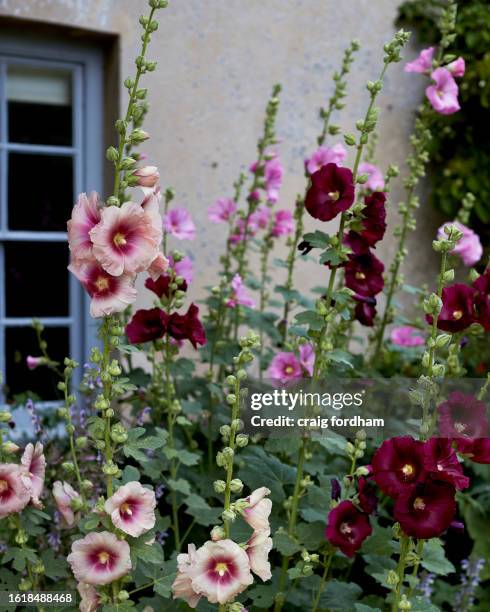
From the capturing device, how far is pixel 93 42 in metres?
3.69

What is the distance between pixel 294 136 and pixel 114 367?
2753 mm

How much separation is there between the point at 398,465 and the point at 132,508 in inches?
18.1

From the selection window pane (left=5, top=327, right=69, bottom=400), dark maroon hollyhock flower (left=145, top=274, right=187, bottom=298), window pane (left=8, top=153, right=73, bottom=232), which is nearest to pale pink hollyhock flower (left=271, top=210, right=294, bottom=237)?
dark maroon hollyhock flower (left=145, top=274, right=187, bottom=298)

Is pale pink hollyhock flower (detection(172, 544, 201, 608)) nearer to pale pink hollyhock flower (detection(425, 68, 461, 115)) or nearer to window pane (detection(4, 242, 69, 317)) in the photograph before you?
pale pink hollyhock flower (detection(425, 68, 461, 115))

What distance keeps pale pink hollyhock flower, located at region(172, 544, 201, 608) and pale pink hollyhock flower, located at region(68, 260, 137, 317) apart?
1.36ft

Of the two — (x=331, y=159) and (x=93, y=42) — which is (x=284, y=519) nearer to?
(x=331, y=159)

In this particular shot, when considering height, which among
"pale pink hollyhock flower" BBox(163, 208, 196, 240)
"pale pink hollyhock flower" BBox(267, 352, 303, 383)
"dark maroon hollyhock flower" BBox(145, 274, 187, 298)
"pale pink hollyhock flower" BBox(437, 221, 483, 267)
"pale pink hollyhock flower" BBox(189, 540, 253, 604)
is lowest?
"pale pink hollyhock flower" BBox(189, 540, 253, 604)

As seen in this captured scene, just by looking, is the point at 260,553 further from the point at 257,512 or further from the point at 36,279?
the point at 36,279

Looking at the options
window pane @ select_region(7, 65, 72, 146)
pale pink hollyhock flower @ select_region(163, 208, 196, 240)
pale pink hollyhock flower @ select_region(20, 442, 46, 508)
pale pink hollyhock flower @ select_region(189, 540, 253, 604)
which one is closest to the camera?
pale pink hollyhock flower @ select_region(189, 540, 253, 604)

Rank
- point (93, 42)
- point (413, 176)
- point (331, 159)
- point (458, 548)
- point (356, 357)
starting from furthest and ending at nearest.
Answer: point (93, 42), point (458, 548), point (356, 357), point (413, 176), point (331, 159)

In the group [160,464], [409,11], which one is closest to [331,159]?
[160,464]

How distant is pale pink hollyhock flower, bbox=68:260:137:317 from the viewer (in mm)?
1366

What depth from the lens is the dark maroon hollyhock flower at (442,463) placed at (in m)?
1.29

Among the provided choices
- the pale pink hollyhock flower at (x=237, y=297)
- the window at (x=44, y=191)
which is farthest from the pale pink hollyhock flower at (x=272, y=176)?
the window at (x=44, y=191)
